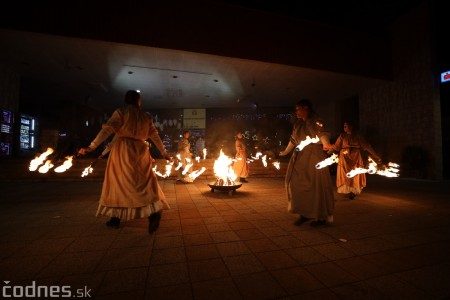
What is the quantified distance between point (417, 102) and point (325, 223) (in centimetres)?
1172

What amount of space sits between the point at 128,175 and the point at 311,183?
2.96 m

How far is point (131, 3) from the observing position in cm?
847

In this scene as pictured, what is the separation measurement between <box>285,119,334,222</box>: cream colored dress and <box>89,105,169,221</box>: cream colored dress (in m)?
2.33

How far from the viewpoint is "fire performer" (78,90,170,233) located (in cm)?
331

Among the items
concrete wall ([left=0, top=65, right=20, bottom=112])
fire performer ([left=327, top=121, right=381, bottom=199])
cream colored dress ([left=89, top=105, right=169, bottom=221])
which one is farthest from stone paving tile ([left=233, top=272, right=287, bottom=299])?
concrete wall ([left=0, top=65, right=20, bottom=112])

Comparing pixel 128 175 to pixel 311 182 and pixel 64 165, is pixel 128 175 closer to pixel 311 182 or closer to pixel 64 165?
pixel 64 165

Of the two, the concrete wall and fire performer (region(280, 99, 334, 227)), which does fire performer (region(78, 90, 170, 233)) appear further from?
the concrete wall

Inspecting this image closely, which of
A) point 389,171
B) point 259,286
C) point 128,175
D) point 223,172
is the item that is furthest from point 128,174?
point 389,171

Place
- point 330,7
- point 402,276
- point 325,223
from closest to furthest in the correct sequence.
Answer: point 402,276 < point 325,223 < point 330,7

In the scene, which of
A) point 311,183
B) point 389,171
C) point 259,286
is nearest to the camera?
point 259,286

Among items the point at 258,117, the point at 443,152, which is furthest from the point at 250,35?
the point at 443,152

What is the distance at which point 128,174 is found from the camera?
3.32 meters

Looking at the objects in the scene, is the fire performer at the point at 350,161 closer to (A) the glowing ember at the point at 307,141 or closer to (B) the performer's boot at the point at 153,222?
(A) the glowing ember at the point at 307,141

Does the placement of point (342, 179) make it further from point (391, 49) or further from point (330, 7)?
point (391, 49)
